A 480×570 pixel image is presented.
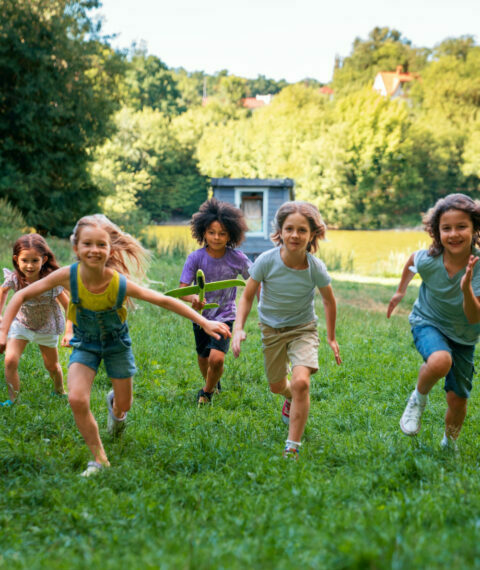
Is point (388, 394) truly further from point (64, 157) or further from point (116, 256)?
point (64, 157)

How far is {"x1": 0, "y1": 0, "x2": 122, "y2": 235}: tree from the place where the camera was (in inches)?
917

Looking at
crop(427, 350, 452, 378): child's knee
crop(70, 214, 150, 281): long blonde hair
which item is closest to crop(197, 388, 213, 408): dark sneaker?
crop(70, 214, 150, 281): long blonde hair

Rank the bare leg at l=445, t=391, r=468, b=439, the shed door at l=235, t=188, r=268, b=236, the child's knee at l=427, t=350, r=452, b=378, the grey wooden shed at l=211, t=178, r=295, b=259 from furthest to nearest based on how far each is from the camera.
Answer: the shed door at l=235, t=188, r=268, b=236 < the grey wooden shed at l=211, t=178, r=295, b=259 < the bare leg at l=445, t=391, r=468, b=439 < the child's knee at l=427, t=350, r=452, b=378

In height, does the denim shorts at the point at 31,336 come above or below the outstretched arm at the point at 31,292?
below

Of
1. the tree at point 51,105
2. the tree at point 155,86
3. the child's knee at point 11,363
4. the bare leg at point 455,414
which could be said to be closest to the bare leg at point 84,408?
the child's knee at point 11,363

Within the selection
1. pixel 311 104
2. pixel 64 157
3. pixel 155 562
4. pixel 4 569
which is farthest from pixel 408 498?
pixel 311 104

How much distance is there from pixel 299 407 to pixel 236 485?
874 millimetres

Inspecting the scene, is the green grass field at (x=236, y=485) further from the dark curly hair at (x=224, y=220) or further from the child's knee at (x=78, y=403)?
the dark curly hair at (x=224, y=220)

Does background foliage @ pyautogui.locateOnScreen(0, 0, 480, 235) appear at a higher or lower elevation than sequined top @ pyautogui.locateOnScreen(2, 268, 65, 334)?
higher

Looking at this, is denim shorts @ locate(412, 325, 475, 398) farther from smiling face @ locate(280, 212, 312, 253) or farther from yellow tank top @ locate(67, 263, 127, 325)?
yellow tank top @ locate(67, 263, 127, 325)

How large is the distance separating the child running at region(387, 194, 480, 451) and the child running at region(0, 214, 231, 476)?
60.7 inches

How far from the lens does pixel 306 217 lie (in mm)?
4699

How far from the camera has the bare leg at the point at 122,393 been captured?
4406mm

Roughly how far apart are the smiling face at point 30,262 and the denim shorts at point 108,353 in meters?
1.53
